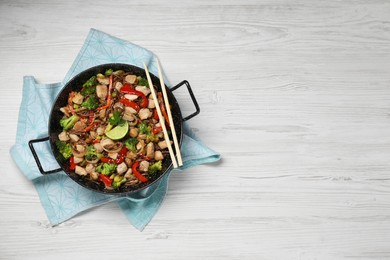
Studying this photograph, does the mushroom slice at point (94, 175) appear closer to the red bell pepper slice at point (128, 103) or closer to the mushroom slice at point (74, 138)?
the mushroom slice at point (74, 138)

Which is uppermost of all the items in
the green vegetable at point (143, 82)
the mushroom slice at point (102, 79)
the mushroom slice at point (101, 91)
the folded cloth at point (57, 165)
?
the mushroom slice at point (102, 79)

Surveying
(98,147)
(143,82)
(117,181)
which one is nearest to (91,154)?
(98,147)

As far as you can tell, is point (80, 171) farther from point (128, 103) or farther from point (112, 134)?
point (128, 103)

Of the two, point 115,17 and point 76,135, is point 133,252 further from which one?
point 115,17

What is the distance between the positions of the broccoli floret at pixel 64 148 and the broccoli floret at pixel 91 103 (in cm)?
16

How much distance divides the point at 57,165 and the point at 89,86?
0.39 metres

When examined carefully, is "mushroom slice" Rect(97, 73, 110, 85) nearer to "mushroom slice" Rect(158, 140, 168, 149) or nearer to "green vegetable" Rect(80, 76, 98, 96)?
"green vegetable" Rect(80, 76, 98, 96)

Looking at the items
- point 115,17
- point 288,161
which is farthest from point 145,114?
point 288,161

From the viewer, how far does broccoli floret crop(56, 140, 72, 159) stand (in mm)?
1637

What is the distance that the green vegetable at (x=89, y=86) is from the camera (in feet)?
5.45

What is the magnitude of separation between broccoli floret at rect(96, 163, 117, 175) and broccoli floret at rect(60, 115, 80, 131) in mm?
196

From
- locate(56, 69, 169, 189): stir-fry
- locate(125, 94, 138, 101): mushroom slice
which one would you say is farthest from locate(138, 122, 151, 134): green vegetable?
locate(125, 94, 138, 101): mushroom slice

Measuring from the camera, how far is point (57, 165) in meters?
1.81

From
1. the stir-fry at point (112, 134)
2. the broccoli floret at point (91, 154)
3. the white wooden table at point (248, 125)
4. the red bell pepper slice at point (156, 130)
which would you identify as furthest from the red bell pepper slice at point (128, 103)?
the white wooden table at point (248, 125)
